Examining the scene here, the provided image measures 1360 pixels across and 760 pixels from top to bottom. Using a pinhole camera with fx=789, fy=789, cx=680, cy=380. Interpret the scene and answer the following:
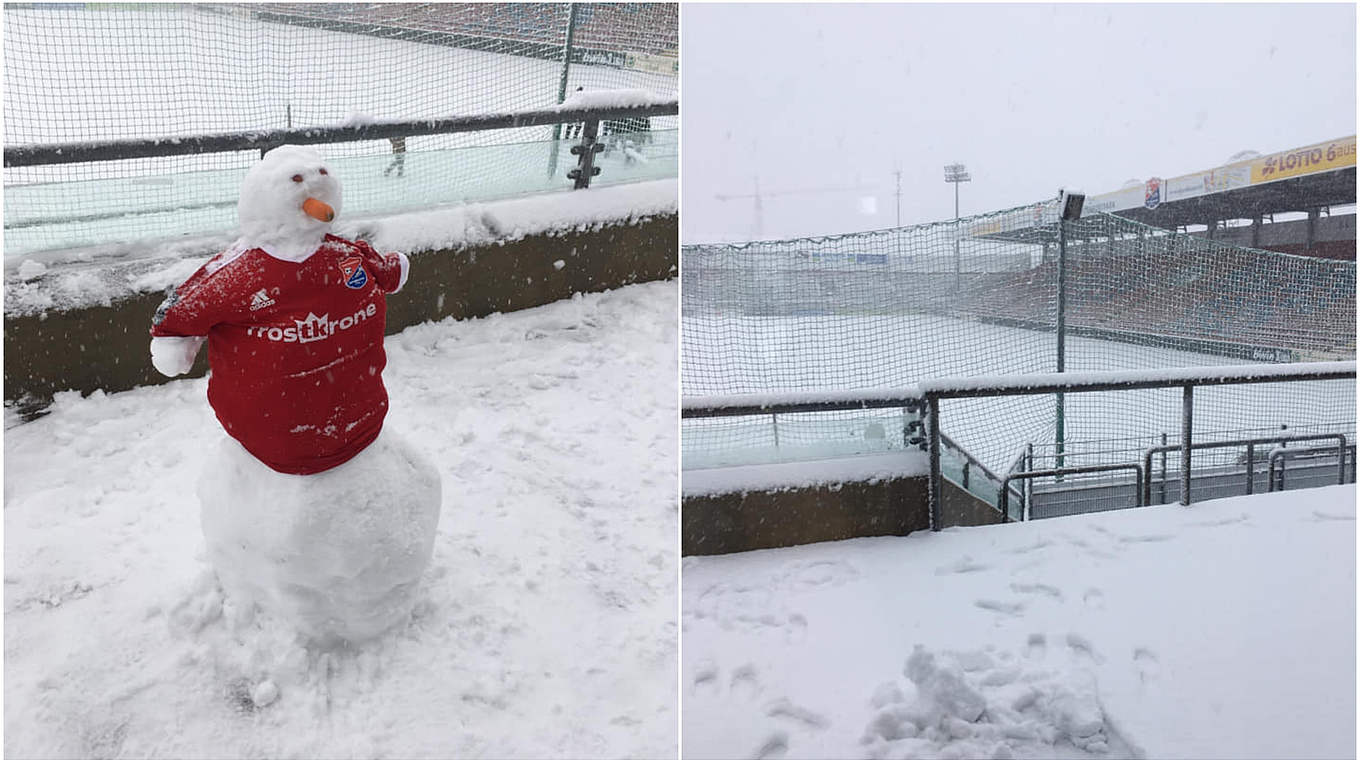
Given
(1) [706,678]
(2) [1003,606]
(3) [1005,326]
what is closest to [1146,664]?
(2) [1003,606]

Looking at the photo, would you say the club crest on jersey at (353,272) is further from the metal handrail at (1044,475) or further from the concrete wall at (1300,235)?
the concrete wall at (1300,235)

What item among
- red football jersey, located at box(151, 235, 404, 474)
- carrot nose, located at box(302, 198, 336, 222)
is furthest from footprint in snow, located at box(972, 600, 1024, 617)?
carrot nose, located at box(302, 198, 336, 222)

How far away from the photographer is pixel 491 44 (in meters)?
3.00

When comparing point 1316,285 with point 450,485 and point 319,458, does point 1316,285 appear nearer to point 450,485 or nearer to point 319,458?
point 450,485

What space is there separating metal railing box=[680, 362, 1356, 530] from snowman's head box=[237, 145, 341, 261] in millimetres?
777

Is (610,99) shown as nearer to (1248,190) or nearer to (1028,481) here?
(1028,481)

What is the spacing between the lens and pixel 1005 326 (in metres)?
2.71

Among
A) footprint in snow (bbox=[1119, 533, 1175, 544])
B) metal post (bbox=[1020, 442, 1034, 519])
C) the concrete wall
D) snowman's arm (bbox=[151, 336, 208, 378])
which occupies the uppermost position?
the concrete wall

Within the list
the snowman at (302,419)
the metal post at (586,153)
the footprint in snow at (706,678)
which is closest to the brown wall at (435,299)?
the metal post at (586,153)

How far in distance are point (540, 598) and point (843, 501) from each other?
0.66 metres

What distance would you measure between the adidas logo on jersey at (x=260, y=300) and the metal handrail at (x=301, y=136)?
4.10 feet

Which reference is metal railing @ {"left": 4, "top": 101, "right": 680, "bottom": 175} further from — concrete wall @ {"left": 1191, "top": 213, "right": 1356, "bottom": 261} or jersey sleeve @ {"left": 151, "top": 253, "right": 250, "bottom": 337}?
concrete wall @ {"left": 1191, "top": 213, "right": 1356, "bottom": 261}

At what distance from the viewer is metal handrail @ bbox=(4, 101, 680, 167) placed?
183cm

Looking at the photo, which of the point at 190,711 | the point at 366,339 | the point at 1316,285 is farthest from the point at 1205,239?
the point at 190,711
